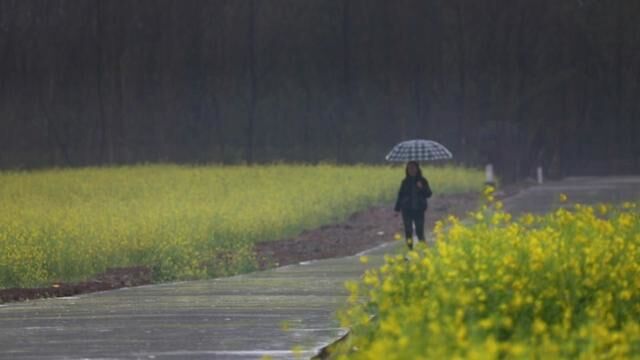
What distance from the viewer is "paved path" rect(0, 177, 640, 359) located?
16.0 metres

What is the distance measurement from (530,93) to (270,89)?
16.7 m

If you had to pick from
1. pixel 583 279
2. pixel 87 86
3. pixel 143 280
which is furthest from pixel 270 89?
pixel 583 279

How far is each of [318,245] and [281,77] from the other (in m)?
73.1

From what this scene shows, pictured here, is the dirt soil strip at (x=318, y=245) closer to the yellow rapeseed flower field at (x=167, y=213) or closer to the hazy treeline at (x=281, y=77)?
the yellow rapeseed flower field at (x=167, y=213)

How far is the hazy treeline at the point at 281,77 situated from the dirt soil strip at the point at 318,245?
40.2 meters

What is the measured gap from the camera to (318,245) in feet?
112

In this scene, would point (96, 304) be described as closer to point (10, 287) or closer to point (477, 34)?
point (10, 287)

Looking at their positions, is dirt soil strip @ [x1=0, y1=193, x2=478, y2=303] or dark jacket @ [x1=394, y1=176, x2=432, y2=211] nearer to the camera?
dirt soil strip @ [x1=0, y1=193, x2=478, y2=303]

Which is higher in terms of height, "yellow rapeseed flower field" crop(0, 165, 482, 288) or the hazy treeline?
the hazy treeline

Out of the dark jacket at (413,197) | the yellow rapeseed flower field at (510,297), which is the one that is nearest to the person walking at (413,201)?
the dark jacket at (413,197)

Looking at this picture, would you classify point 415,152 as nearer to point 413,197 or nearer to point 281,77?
point 413,197

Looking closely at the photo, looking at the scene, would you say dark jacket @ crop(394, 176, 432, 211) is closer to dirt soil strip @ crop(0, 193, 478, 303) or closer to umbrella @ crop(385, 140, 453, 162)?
dirt soil strip @ crop(0, 193, 478, 303)

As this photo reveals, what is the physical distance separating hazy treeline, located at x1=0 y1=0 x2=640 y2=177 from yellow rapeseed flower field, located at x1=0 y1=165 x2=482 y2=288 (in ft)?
91.5

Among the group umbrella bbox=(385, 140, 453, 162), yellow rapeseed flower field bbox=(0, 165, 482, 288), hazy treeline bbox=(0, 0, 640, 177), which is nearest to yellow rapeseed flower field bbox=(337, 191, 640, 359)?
yellow rapeseed flower field bbox=(0, 165, 482, 288)
